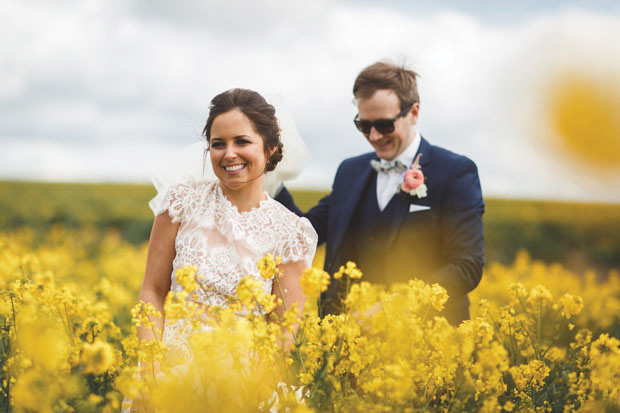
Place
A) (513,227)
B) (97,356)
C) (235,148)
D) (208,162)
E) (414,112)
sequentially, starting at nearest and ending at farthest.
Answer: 1. (97,356)
2. (235,148)
3. (208,162)
4. (414,112)
5. (513,227)

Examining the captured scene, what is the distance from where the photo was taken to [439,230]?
371 cm

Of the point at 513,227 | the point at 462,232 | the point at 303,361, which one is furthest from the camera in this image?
the point at 513,227

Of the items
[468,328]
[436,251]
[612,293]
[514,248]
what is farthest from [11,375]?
[514,248]

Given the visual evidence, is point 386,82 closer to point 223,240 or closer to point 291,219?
point 291,219

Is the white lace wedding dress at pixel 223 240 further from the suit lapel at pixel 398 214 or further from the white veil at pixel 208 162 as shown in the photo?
the suit lapel at pixel 398 214

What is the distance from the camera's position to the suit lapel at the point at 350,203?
3.83 m

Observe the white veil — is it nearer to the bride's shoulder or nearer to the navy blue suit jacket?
the navy blue suit jacket

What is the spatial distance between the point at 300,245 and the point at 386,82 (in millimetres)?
1582

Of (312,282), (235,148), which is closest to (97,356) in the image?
(312,282)

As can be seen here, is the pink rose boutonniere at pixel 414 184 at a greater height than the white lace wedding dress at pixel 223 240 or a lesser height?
greater

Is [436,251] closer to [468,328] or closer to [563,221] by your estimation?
[468,328]

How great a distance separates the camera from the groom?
3.58 m

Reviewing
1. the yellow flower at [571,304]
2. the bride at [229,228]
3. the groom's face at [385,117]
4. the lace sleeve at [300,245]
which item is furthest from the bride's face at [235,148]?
the yellow flower at [571,304]

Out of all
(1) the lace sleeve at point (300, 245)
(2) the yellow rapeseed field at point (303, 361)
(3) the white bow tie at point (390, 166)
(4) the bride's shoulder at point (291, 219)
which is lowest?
(2) the yellow rapeseed field at point (303, 361)
